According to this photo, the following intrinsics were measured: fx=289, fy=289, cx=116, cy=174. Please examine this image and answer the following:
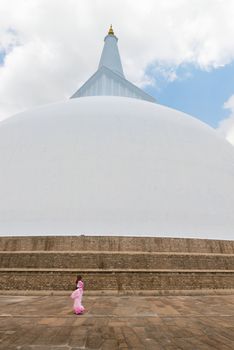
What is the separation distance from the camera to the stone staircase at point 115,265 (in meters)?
7.30

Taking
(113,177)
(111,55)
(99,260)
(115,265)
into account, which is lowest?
(115,265)

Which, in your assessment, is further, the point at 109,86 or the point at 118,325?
the point at 109,86

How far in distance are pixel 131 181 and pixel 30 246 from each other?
12.3ft

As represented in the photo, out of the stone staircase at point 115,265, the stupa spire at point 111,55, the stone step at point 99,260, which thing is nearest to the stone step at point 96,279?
the stone staircase at point 115,265

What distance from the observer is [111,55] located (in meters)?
24.5

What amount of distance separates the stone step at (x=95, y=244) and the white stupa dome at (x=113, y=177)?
562 millimetres

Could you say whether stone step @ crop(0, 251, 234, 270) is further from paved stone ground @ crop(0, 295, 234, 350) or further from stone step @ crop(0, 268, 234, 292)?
paved stone ground @ crop(0, 295, 234, 350)

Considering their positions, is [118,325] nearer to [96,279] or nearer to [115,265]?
[96,279]

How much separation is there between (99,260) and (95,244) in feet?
1.84

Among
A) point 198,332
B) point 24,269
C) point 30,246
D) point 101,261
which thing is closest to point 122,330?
point 198,332

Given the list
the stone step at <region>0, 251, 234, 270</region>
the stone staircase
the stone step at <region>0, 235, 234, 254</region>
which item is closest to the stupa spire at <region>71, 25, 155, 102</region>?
the stone step at <region>0, 235, 234, 254</region>

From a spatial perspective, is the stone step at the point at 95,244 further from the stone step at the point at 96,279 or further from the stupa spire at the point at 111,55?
the stupa spire at the point at 111,55

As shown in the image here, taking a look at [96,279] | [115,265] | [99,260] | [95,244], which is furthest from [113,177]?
[96,279]

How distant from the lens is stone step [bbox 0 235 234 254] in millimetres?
8055
